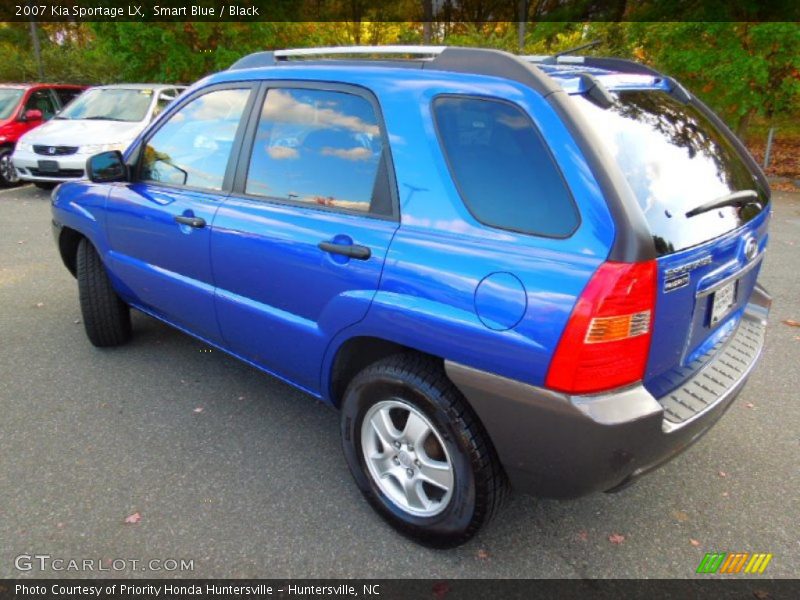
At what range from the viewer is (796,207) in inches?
374

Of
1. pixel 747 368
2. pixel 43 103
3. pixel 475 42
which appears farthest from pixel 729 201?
pixel 475 42

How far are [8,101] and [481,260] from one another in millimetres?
12067

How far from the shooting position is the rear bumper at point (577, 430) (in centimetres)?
182

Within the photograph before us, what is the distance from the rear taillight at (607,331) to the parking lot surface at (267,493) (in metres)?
0.90

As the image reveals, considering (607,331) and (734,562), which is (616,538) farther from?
(607,331)

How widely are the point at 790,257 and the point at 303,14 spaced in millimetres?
14143

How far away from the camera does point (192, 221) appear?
2.98 metres

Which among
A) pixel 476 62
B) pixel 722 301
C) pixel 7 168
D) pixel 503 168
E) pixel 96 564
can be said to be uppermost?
pixel 476 62

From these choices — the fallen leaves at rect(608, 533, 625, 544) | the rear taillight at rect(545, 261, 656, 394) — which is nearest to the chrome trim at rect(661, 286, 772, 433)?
the rear taillight at rect(545, 261, 656, 394)

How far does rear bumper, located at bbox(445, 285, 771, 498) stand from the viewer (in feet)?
5.98

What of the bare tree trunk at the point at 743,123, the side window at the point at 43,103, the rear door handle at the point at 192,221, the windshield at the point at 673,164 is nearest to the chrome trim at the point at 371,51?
the windshield at the point at 673,164

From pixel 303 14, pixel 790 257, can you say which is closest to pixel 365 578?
pixel 790 257

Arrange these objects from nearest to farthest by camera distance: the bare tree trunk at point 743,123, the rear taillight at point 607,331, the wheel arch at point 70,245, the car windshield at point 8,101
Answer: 1. the rear taillight at point 607,331
2. the wheel arch at point 70,245
3. the car windshield at point 8,101
4. the bare tree trunk at point 743,123

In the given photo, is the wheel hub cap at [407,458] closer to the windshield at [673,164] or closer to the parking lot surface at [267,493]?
the parking lot surface at [267,493]
